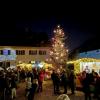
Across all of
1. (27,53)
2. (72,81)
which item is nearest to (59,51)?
(27,53)

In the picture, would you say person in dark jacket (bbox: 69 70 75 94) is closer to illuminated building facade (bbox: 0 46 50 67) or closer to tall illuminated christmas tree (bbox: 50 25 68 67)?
tall illuminated christmas tree (bbox: 50 25 68 67)

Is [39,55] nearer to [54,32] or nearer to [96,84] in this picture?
[54,32]

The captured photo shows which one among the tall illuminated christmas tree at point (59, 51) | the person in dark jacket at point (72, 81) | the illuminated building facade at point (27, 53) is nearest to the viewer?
the person in dark jacket at point (72, 81)

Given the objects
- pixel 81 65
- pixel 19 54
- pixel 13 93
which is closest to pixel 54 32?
pixel 19 54

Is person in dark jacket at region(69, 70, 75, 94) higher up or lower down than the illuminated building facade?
lower down

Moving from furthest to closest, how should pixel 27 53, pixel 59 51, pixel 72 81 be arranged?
pixel 27 53
pixel 59 51
pixel 72 81

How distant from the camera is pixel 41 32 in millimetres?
87312

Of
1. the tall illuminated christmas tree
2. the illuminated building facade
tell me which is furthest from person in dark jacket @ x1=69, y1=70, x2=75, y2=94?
the illuminated building facade

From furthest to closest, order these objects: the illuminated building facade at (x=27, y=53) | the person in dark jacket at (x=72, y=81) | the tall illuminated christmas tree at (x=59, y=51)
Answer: the illuminated building facade at (x=27, y=53) < the tall illuminated christmas tree at (x=59, y=51) < the person in dark jacket at (x=72, y=81)

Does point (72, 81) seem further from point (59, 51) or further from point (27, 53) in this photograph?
point (27, 53)

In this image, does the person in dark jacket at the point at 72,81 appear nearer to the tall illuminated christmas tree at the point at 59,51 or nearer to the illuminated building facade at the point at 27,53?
the tall illuminated christmas tree at the point at 59,51

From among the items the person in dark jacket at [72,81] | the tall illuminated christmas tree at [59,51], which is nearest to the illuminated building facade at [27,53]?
the tall illuminated christmas tree at [59,51]

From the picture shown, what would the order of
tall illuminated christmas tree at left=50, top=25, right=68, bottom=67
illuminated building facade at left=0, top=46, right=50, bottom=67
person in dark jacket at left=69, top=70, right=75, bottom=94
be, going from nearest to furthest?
person in dark jacket at left=69, top=70, right=75, bottom=94, tall illuminated christmas tree at left=50, top=25, right=68, bottom=67, illuminated building facade at left=0, top=46, right=50, bottom=67

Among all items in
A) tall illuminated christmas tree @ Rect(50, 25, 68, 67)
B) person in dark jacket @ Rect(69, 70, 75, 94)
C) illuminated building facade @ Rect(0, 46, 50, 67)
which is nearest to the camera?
person in dark jacket @ Rect(69, 70, 75, 94)
